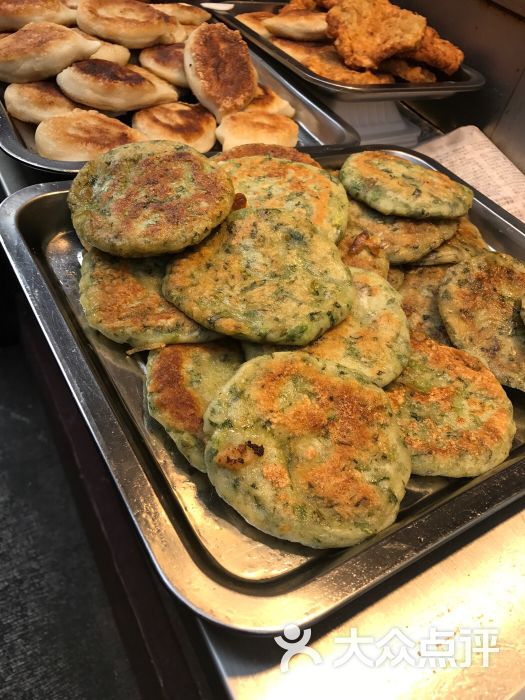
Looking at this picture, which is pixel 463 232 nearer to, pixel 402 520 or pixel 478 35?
pixel 402 520

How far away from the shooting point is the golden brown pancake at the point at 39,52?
258 centimetres

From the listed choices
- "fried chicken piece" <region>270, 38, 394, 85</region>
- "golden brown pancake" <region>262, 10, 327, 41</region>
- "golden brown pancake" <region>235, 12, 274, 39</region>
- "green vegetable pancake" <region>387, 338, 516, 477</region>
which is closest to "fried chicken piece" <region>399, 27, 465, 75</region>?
"fried chicken piece" <region>270, 38, 394, 85</region>

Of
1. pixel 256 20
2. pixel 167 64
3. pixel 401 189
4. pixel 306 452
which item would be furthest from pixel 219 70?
pixel 306 452

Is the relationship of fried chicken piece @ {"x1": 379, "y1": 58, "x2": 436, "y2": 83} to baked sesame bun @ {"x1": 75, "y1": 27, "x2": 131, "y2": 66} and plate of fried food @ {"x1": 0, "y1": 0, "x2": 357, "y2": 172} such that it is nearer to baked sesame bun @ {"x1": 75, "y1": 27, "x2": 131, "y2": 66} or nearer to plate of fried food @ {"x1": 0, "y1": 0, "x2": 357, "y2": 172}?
plate of fried food @ {"x1": 0, "y1": 0, "x2": 357, "y2": 172}

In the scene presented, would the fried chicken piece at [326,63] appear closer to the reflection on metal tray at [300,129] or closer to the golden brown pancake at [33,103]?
the reflection on metal tray at [300,129]

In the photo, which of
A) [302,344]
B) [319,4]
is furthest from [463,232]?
[319,4]

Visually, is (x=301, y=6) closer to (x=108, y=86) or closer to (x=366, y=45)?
(x=366, y=45)

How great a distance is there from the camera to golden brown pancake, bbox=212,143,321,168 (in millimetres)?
2197

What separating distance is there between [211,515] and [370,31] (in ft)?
9.73

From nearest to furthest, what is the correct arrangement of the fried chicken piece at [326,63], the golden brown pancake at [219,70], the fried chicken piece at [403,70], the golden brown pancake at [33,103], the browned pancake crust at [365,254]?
the browned pancake crust at [365,254]
the golden brown pancake at [33,103]
the golden brown pancake at [219,70]
the fried chicken piece at [326,63]
the fried chicken piece at [403,70]

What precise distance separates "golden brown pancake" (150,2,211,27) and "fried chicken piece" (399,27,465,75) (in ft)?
4.28

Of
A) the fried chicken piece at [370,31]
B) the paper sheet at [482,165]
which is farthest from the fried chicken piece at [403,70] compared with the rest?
the paper sheet at [482,165]

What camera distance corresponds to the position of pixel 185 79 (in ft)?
9.61

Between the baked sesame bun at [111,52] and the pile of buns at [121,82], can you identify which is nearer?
the pile of buns at [121,82]
